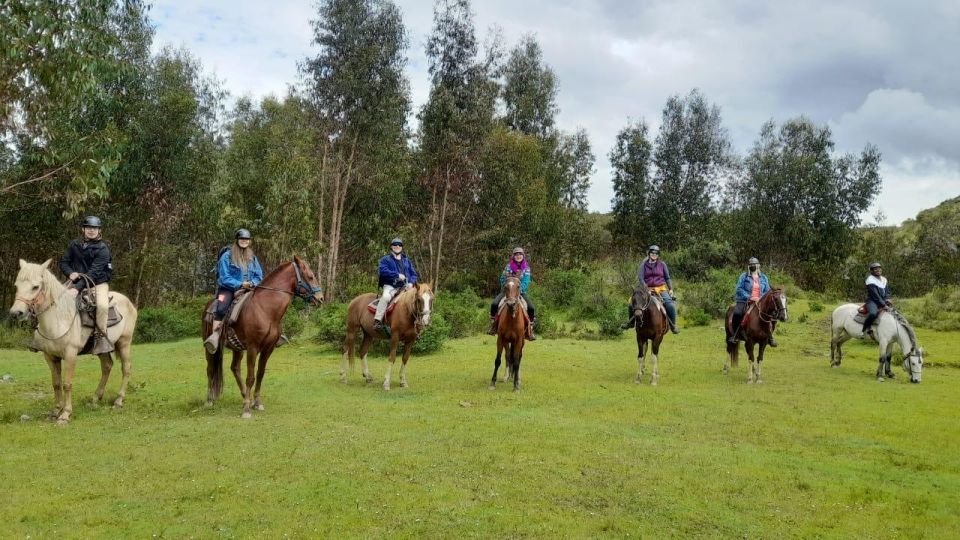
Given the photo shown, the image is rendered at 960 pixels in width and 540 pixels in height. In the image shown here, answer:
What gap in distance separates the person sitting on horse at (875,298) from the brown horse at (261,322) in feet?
42.6

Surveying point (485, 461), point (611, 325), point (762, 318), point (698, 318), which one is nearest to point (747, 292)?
point (762, 318)

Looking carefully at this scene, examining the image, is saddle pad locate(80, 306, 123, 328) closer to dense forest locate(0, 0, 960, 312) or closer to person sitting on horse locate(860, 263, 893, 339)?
dense forest locate(0, 0, 960, 312)

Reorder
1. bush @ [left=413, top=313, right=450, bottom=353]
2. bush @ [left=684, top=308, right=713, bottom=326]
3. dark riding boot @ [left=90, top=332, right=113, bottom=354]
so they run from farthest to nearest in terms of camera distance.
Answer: bush @ [left=684, top=308, right=713, bottom=326]
bush @ [left=413, top=313, right=450, bottom=353]
dark riding boot @ [left=90, top=332, right=113, bottom=354]

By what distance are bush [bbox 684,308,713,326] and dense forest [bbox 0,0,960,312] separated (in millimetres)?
11256

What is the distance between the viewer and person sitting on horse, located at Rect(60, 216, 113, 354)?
30.7 feet

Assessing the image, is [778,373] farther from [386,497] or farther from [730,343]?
[386,497]

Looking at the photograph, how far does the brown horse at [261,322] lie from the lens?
31.7 ft

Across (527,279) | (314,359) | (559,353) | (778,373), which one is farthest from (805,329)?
(314,359)

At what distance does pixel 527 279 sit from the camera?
12.9 metres

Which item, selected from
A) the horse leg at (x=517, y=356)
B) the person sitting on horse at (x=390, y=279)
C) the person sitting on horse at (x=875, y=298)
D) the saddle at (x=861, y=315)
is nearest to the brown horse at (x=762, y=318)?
the person sitting on horse at (x=875, y=298)

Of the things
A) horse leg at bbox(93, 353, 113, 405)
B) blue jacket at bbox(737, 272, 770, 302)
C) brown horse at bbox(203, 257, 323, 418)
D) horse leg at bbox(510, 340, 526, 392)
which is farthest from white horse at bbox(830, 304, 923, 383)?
horse leg at bbox(93, 353, 113, 405)

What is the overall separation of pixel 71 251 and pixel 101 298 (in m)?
0.82

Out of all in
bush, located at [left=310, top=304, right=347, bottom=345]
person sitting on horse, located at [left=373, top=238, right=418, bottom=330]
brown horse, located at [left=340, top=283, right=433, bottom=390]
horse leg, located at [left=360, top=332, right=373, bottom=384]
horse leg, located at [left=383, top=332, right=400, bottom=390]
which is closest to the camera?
brown horse, located at [left=340, top=283, right=433, bottom=390]

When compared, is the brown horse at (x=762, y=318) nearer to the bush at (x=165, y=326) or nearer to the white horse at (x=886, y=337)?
the white horse at (x=886, y=337)
